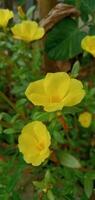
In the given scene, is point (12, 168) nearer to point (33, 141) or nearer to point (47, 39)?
point (33, 141)

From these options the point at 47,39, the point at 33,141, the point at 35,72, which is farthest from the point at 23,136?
the point at 47,39

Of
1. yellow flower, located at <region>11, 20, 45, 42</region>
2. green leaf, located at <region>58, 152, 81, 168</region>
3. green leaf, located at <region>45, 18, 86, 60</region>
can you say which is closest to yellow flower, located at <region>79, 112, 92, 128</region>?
green leaf, located at <region>58, 152, 81, 168</region>

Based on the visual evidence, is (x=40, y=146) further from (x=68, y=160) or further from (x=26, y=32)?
(x=26, y=32)

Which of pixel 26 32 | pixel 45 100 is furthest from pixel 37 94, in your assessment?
pixel 26 32

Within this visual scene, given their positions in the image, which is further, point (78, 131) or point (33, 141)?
point (78, 131)

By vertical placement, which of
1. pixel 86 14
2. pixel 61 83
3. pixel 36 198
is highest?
pixel 61 83

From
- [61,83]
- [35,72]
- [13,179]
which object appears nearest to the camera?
[61,83]

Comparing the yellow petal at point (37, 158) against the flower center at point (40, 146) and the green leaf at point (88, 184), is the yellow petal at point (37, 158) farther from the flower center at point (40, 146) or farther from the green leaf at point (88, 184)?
the green leaf at point (88, 184)

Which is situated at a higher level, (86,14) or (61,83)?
(61,83)
